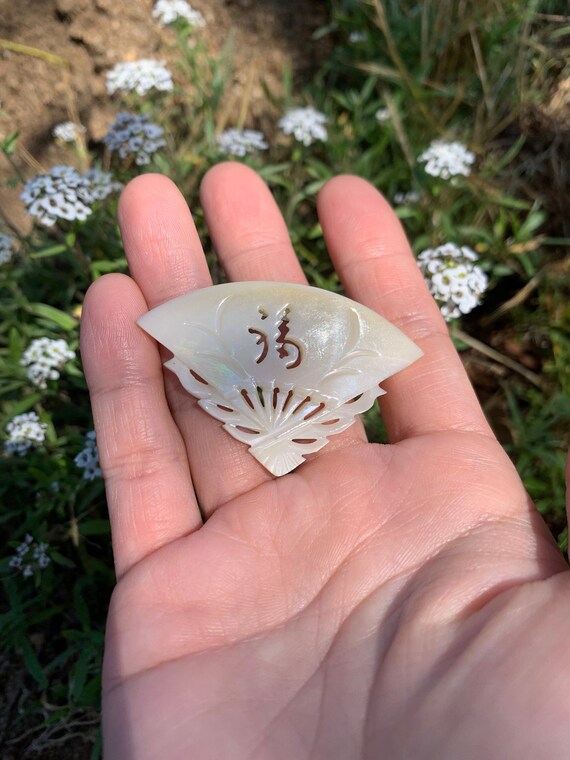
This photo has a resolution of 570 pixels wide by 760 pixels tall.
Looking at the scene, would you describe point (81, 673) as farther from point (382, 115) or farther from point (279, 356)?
point (382, 115)

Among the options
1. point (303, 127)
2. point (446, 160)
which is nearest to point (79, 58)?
point (303, 127)

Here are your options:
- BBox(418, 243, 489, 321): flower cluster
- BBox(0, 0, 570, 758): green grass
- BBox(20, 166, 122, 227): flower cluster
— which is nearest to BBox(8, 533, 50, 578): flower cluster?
BBox(0, 0, 570, 758): green grass

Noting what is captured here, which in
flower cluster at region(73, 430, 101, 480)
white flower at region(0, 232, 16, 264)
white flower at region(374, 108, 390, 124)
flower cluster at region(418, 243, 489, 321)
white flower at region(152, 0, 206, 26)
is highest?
white flower at region(152, 0, 206, 26)

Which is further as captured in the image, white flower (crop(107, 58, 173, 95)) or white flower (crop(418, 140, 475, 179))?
white flower (crop(107, 58, 173, 95))

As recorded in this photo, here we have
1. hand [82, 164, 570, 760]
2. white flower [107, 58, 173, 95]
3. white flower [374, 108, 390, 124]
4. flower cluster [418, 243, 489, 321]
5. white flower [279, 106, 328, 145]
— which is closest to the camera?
hand [82, 164, 570, 760]

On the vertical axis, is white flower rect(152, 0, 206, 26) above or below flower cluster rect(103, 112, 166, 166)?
above

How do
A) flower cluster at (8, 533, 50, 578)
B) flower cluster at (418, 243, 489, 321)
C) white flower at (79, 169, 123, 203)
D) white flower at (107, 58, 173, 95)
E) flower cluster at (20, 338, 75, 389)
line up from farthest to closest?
white flower at (107, 58, 173, 95) < white flower at (79, 169, 123, 203) < flower cluster at (20, 338, 75, 389) < flower cluster at (418, 243, 489, 321) < flower cluster at (8, 533, 50, 578)

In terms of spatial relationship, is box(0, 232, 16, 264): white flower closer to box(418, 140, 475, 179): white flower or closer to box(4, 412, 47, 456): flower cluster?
box(4, 412, 47, 456): flower cluster
